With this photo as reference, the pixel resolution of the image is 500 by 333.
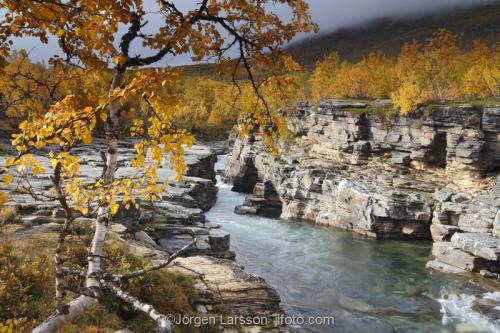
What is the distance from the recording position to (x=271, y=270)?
31.7 meters

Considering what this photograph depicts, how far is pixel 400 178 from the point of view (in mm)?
47281

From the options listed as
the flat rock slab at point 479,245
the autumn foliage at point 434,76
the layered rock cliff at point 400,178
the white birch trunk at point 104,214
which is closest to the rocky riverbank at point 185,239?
the white birch trunk at point 104,214

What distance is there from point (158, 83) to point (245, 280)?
13.5m

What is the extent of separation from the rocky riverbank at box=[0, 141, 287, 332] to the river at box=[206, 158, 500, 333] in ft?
17.8

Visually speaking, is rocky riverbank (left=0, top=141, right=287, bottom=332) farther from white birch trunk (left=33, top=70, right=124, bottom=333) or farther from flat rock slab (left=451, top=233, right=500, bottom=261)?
flat rock slab (left=451, top=233, right=500, bottom=261)

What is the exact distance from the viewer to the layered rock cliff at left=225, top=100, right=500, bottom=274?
37.0m

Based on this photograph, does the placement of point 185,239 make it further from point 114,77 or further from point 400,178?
point 400,178

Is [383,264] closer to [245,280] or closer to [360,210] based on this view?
[360,210]

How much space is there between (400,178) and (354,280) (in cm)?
2129

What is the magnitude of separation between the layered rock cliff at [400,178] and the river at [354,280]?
2.70 metres

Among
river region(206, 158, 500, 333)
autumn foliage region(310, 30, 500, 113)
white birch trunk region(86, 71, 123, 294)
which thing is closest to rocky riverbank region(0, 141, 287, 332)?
white birch trunk region(86, 71, 123, 294)

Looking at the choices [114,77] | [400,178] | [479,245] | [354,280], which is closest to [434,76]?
[400,178]

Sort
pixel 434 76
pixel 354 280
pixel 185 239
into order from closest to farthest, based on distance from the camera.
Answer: pixel 185 239 < pixel 354 280 < pixel 434 76

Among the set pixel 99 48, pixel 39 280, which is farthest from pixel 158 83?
pixel 39 280
